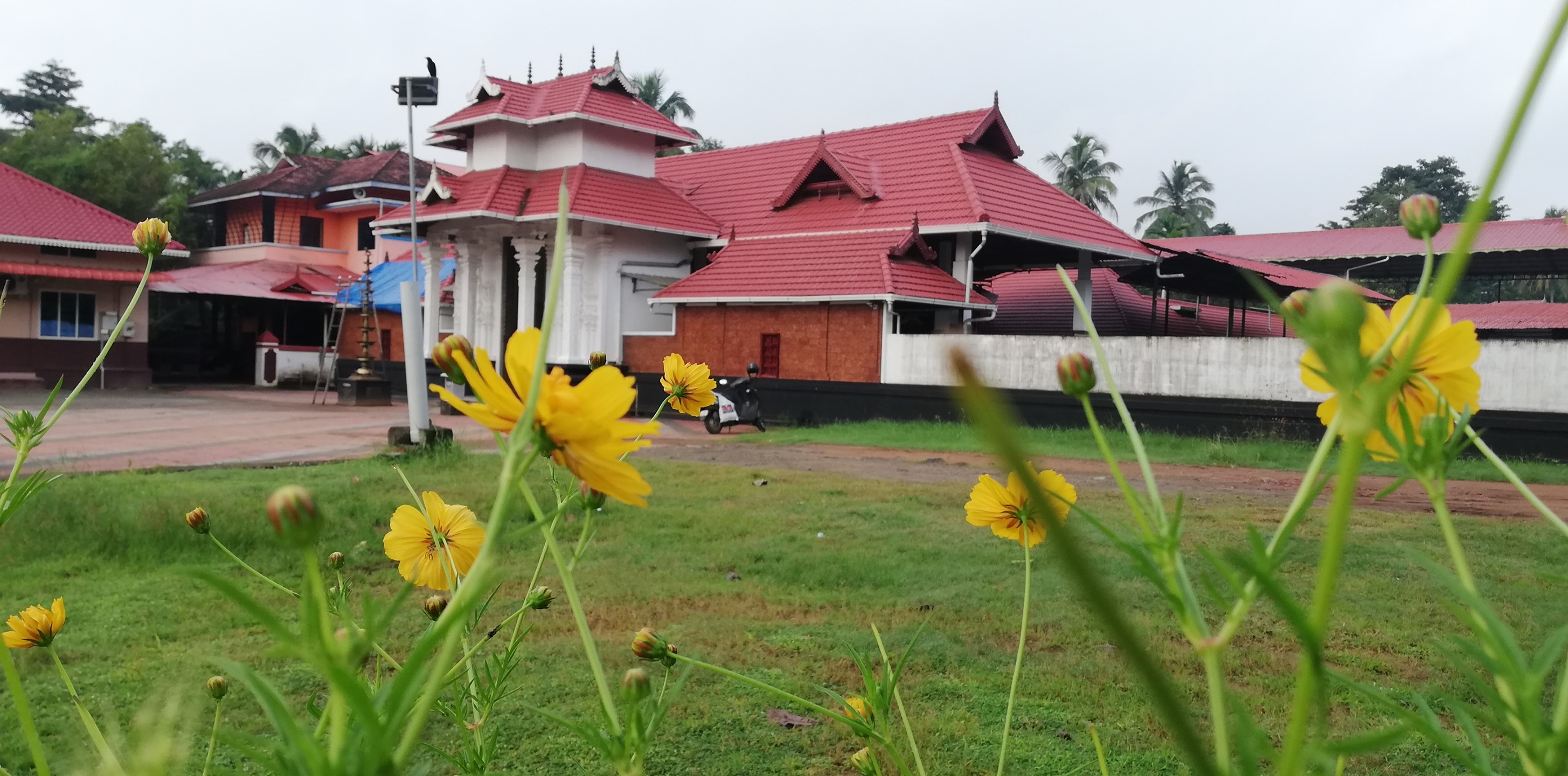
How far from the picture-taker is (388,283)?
17.8m

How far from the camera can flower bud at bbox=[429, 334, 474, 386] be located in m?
0.40

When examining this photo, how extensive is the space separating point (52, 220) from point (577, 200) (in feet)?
25.2

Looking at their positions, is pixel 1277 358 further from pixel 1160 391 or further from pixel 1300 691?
pixel 1300 691

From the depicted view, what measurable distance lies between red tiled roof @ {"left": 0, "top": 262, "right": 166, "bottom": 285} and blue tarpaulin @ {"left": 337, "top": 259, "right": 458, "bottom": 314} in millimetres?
2834

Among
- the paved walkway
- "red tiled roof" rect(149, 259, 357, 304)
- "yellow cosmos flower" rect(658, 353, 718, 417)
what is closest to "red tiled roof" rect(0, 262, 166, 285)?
"red tiled roof" rect(149, 259, 357, 304)

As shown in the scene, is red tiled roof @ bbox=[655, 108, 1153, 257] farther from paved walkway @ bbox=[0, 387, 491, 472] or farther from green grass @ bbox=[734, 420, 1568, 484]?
paved walkway @ bbox=[0, 387, 491, 472]

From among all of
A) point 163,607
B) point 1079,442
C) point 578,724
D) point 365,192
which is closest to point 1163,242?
point 1079,442

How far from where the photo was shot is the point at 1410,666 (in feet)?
8.41

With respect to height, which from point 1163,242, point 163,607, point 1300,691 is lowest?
point 163,607

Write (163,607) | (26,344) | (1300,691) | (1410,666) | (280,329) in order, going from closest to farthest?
(1300,691)
(1410,666)
(163,607)
(26,344)
(280,329)

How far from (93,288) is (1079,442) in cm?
1350

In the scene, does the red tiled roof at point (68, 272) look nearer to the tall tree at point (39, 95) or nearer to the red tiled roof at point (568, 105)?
the red tiled roof at point (568, 105)

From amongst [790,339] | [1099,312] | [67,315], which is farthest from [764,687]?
[67,315]

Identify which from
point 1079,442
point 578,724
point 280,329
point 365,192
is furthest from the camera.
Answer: point 365,192
